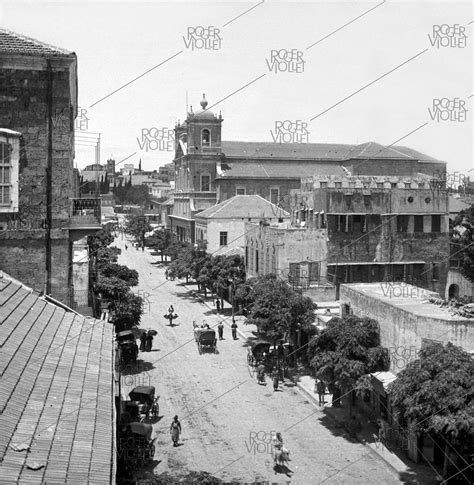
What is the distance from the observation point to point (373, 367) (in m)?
20.1

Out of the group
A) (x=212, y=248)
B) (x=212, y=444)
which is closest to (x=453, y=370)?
(x=212, y=444)

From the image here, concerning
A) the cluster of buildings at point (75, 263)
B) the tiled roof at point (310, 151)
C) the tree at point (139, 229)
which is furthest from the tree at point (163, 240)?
the cluster of buildings at point (75, 263)

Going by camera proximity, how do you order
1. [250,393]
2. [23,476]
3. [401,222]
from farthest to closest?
[401,222]
[250,393]
[23,476]

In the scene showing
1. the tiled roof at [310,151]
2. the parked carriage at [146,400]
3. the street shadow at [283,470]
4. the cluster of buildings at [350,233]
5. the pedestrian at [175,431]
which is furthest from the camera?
the tiled roof at [310,151]

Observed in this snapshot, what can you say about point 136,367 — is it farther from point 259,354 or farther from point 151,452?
point 151,452

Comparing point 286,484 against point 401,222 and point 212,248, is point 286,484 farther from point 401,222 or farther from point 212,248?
point 212,248

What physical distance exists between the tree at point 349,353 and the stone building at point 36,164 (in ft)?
27.6

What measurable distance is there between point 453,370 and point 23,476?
10.7m

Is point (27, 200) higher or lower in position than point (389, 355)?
higher

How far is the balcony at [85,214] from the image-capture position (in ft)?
62.4

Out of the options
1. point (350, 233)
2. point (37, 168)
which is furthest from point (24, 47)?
point (350, 233)

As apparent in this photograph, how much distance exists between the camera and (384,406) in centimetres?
2120

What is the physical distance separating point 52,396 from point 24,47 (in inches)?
440

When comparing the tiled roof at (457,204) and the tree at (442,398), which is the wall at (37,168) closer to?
the tree at (442,398)
